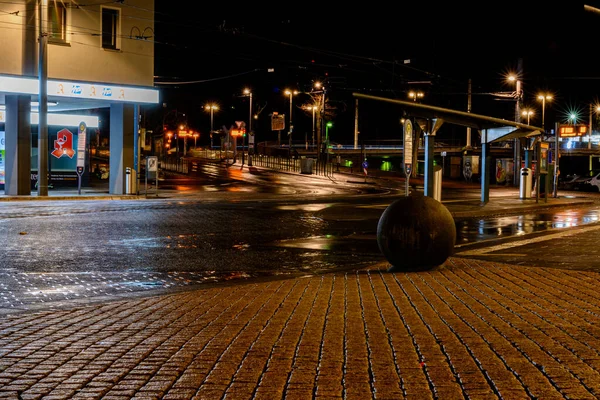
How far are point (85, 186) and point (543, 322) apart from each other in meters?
35.4

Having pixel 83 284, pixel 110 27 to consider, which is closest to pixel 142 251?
pixel 83 284

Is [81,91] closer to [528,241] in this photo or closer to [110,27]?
[110,27]

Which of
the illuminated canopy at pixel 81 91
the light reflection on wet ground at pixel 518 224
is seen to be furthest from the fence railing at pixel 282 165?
the light reflection on wet ground at pixel 518 224

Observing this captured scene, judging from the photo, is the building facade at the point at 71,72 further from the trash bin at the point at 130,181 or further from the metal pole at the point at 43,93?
the trash bin at the point at 130,181

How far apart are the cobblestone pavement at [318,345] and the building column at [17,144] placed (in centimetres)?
2426

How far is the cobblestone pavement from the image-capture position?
5008 millimetres

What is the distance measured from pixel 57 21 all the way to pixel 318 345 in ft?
93.7

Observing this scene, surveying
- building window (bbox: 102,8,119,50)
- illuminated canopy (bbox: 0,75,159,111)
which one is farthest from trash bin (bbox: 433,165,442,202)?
building window (bbox: 102,8,119,50)

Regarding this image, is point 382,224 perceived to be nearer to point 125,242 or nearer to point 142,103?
point 125,242

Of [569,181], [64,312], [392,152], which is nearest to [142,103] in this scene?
[64,312]

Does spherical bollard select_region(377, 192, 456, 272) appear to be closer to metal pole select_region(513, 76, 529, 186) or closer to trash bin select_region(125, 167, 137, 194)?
trash bin select_region(125, 167, 137, 194)

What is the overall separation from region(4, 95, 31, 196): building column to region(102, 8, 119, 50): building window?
14.1 ft

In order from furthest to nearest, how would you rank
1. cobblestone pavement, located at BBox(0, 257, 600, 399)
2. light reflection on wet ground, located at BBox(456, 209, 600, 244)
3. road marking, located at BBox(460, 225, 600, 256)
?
light reflection on wet ground, located at BBox(456, 209, 600, 244)
road marking, located at BBox(460, 225, 600, 256)
cobblestone pavement, located at BBox(0, 257, 600, 399)

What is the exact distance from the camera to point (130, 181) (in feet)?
112
